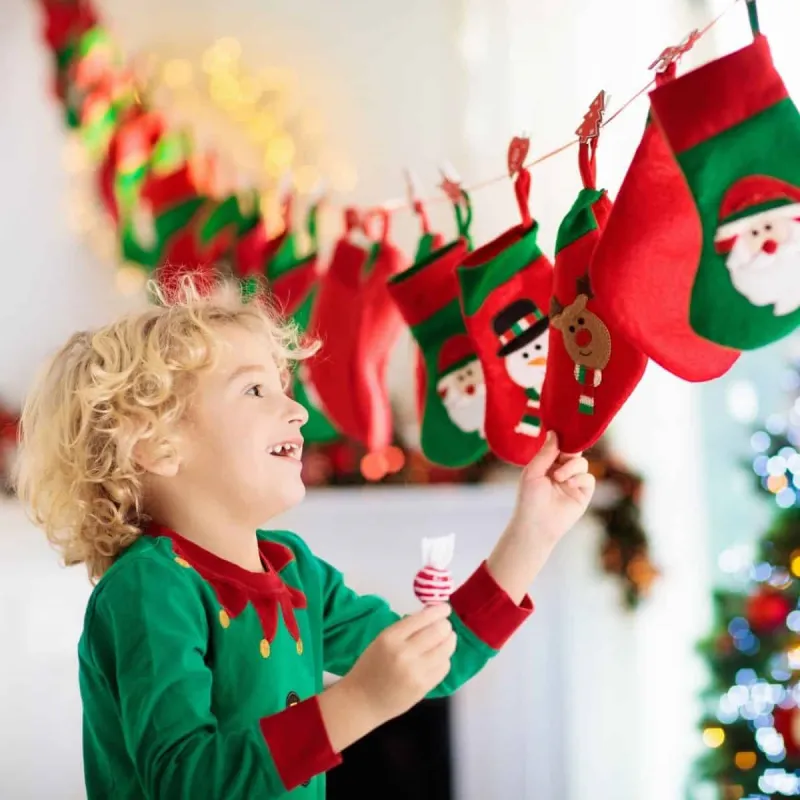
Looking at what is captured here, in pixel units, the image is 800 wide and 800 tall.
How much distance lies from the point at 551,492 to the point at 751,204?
1.23 ft

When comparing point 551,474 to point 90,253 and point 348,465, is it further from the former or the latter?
point 90,253

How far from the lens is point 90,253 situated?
2674 millimetres

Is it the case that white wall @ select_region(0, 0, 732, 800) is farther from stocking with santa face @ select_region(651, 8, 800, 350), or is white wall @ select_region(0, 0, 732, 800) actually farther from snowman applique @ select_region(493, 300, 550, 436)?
stocking with santa face @ select_region(651, 8, 800, 350)

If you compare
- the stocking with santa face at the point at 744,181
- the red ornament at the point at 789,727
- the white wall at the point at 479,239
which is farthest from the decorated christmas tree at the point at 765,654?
the stocking with santa face at the point at 744,181

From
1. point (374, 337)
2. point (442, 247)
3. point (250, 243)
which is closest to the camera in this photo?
point (442, 247)

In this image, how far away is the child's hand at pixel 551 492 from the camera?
1.06 metres

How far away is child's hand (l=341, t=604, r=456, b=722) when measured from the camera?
2.64ft

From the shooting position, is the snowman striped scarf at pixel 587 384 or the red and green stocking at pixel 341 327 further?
the red and green stocking at pixel 341 327

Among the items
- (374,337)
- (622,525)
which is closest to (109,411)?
(374,337)

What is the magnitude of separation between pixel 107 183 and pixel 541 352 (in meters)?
1.73

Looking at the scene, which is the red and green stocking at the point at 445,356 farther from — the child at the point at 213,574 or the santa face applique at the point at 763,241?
the santa face applique at the point at 763,241

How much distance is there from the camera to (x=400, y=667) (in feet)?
2.64

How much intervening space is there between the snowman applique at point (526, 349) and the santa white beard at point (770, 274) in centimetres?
36

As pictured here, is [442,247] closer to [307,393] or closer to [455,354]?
[455,354]
